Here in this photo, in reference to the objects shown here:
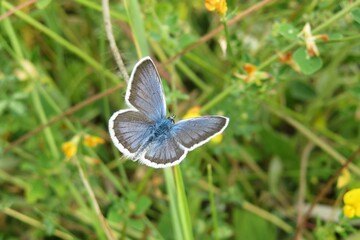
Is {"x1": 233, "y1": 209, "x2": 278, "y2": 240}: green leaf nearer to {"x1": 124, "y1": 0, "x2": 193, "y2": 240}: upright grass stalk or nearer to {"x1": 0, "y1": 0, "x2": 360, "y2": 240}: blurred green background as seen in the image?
{"x1": 0, "y1": 0, "x2": 360, "y2": 240}: blurred green background

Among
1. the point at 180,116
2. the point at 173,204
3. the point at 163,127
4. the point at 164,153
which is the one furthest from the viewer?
the point at 180,116

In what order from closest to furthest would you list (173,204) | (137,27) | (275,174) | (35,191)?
(173,204) < (137,27) < (35,191) < (275,174)

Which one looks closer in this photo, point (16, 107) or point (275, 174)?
point (16, 107)

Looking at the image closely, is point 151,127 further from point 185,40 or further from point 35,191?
point 35,191

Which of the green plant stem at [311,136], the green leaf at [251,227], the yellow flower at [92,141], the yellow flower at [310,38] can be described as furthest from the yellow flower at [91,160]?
the yellow flower at [310,38]

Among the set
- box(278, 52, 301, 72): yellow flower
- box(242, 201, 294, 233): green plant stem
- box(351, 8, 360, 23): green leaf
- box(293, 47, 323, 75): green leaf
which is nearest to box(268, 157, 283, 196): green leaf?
box(242, 201, 294, 233): green plant stem

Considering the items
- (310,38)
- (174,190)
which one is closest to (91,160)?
(174,190)

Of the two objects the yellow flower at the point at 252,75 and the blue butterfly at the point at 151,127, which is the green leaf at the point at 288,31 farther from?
the blue butterfly at the point at 151,127
